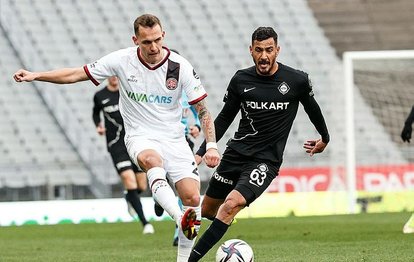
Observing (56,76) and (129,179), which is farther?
(129,179)

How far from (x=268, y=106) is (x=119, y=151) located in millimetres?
6031

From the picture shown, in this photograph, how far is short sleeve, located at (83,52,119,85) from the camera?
8.86 m

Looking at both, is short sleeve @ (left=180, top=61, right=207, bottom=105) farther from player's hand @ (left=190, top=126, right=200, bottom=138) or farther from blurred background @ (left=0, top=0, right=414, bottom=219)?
blurred background @ (left=0, top=0, right=414, bottom=219)

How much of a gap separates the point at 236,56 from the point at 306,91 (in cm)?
1913

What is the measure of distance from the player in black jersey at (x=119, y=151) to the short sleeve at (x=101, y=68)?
5.83 metres

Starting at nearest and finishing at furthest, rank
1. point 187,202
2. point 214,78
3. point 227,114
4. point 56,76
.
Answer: point 187,202 < point 56,76 < point 227,114 < point 214,78

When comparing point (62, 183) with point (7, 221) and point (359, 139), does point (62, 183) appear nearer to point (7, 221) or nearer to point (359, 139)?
point (7, 221)

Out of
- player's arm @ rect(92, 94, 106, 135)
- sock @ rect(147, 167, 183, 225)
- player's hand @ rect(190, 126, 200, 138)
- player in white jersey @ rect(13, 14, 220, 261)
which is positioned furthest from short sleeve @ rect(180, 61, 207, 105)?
player's arm @ rect(92, 94, 106, 135)

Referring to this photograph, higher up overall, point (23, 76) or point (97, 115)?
point (23, 76)

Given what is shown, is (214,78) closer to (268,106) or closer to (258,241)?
(258,241)

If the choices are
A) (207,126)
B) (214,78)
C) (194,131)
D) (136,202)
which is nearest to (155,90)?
(207,126)

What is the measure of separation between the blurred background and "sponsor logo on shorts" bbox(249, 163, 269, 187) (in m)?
12.1

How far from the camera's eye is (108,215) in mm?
20047

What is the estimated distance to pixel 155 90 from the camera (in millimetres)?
8734
